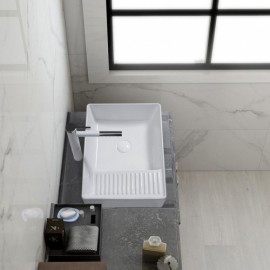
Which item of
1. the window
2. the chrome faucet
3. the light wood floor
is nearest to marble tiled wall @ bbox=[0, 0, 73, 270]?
the chrome faucet

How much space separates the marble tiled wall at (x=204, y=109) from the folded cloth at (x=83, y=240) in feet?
3.95

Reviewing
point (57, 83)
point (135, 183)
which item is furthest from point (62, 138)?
point (135, 183)

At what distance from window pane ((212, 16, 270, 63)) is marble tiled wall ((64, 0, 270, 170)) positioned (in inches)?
7.4

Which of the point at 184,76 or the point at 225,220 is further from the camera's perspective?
the point at 225,220


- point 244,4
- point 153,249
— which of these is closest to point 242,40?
point 244,4

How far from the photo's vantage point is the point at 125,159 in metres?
2.79

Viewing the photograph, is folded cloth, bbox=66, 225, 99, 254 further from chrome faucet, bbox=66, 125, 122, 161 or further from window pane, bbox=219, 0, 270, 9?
window pane, bbox=219, 0, 270, 9

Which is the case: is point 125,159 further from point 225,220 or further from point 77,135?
point 225,220

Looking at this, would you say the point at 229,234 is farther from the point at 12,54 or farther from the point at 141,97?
the point at 12,54

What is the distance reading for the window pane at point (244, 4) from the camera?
295cm

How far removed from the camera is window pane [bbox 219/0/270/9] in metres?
2.95

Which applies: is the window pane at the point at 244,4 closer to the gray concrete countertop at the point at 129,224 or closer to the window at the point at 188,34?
the window at the point at 188,34

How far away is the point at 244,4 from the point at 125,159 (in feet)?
3.92

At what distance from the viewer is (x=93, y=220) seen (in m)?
2.40
